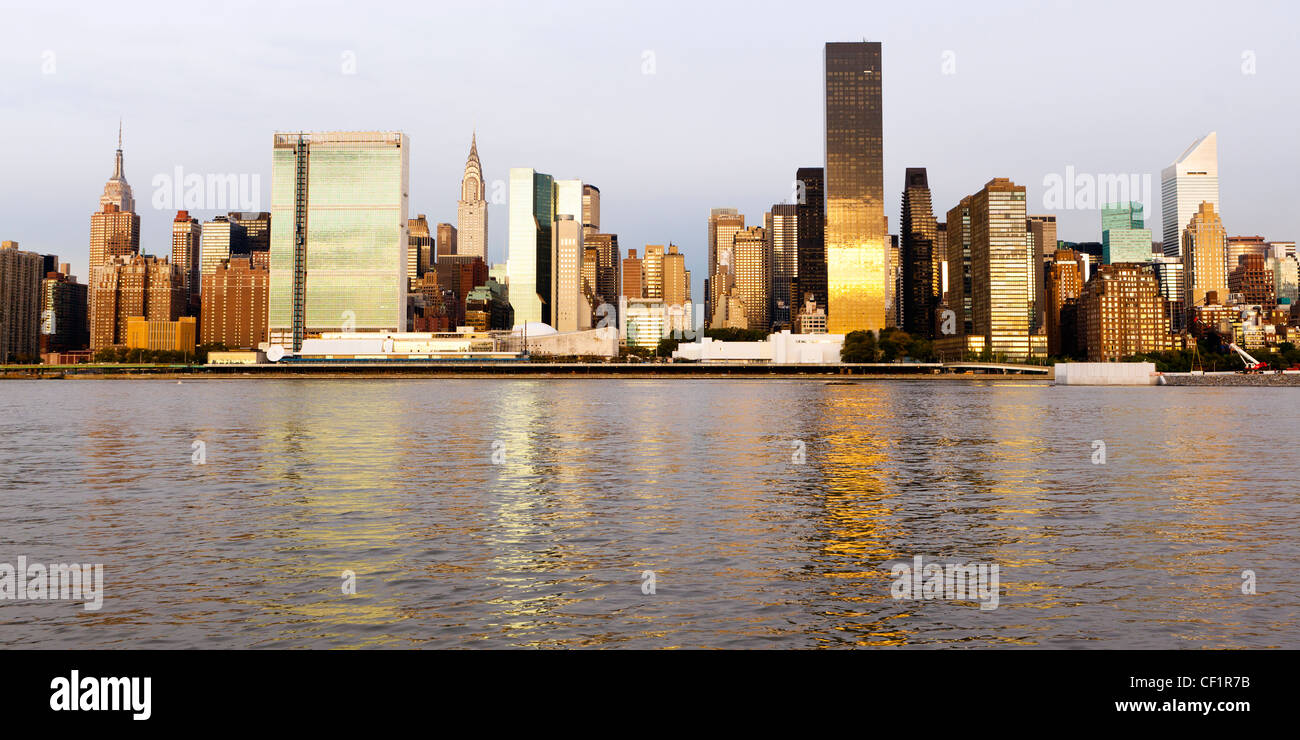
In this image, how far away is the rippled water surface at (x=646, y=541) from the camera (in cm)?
1716

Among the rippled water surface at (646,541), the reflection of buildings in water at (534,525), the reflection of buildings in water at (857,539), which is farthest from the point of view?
the reflection of buildings in water at (534,525)

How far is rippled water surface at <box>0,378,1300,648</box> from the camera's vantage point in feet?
56.3

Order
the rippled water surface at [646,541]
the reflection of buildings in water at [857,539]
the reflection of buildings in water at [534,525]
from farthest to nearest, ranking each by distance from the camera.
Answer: the reflection of buildings in water at [534,525]
the reflection of buildings in water at [857,539]
the rippled water surface at [646,541]

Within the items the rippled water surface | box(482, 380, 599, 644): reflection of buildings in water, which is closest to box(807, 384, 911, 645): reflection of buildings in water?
the rippled water surface

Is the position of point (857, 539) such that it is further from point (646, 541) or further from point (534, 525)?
point (534, 525)

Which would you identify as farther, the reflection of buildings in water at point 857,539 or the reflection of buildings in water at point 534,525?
the reflection of buildings in water at point 534,525

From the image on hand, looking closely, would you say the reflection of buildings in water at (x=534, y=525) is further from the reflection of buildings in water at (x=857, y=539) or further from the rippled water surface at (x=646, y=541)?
the reflection of buildings in water at (x=857, y=539)

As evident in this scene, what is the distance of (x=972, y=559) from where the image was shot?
24.1m

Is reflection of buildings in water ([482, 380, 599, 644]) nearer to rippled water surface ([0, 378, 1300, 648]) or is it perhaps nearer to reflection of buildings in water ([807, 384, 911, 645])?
rippled water surface ([0, 378, 1300, 648])

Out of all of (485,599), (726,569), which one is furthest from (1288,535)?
(485,599)

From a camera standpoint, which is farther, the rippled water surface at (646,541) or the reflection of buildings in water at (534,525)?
the reflection of buildings in water at (534,525)

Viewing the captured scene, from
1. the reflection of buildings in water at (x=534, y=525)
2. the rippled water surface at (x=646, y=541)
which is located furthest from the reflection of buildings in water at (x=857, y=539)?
the reflection of buildings in water at (x=534, y=525)

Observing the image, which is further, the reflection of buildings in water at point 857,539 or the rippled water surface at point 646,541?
the reflection of buildings in water at point 857,539
